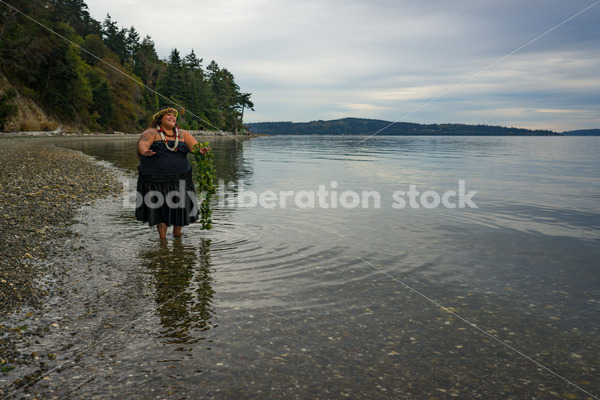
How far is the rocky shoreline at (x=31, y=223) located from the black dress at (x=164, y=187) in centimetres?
178

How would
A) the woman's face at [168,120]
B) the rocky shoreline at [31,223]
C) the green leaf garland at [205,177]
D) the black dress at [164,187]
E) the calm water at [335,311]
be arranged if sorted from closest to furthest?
the calm water at [335,311] → the rocky shoreline at [31,223] → the woman's face at [168,120] → the black dress at [164,187] → the green leaf garland at [205,177]

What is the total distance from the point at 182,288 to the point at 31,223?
539 cm

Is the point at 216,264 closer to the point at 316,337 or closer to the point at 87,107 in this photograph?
the point at 316,337

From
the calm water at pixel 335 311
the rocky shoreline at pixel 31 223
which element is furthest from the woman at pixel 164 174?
the rocky shoreline at pixel 31 223

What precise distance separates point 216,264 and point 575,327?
5.54m

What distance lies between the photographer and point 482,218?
44.2ft

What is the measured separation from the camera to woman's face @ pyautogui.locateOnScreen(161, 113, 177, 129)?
8.80 m

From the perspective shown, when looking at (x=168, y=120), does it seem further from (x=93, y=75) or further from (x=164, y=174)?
(x=93, y=75)

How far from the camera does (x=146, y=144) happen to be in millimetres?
8695

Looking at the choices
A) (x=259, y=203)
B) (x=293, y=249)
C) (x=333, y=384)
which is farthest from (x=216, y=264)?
(x=259, y=203)

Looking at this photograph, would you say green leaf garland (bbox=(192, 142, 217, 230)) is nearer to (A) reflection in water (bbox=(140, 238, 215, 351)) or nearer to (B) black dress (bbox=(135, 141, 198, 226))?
(B) black dress (bbox=(135, 141, 198, 226))

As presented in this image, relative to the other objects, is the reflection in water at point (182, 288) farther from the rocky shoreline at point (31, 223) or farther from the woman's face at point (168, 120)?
the woman's face at point (168, 120)

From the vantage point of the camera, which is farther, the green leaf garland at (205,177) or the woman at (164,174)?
the green leaf garland at (205,177)

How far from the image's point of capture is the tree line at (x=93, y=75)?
59.7m
